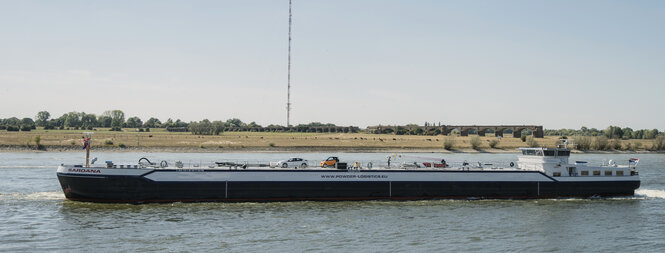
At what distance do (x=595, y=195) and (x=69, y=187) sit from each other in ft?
153

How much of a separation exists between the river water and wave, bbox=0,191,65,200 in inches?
2.9

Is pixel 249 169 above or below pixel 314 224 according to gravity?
above

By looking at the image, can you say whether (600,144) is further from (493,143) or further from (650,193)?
(650,193)

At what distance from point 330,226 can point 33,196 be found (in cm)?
2652

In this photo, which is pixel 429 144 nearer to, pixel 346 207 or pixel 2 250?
pixel 346 207

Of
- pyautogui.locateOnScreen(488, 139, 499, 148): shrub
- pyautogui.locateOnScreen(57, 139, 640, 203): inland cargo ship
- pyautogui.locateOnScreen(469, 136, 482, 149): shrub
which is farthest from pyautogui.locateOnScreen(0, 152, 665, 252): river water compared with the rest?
pyautogui.locateOnScreen(488, 139, 499, 148): shrub

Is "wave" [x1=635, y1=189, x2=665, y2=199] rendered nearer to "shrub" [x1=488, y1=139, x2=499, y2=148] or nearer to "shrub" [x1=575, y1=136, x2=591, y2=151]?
"shrub" [x1=488, y1=139, x2=499, y2=148]

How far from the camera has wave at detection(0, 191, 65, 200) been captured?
43.9 metres

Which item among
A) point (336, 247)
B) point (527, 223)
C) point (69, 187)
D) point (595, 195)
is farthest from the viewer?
point (595, 195)

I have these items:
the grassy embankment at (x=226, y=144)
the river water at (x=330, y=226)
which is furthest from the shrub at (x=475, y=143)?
the river water at (x=330, y=226)

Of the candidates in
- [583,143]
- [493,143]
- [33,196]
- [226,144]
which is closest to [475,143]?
[493,143]

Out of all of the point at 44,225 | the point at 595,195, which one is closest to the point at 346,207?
the point at 44,225

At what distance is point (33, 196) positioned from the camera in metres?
45.0

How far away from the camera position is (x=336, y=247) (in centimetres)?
3058
